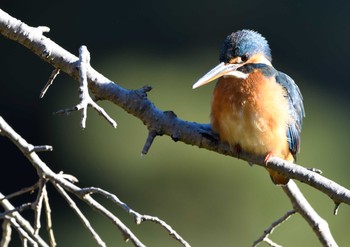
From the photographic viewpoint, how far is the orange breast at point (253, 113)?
123 inches

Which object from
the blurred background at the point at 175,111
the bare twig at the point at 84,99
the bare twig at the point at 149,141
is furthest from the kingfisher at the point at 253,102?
the blurred background at the point at 175,111

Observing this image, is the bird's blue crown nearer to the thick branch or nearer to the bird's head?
the bird's head

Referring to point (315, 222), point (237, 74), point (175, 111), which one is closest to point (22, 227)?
point (315, 222)

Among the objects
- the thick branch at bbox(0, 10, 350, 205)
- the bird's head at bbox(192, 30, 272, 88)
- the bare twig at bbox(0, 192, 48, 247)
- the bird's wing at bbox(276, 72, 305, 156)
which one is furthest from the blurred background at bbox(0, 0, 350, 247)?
the bare twig at bbox(0, 192, 48, 247)

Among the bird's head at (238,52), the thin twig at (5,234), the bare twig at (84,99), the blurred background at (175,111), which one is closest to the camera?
the bare twig at (84,99)

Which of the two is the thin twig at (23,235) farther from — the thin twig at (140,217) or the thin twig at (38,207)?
the thin twig at (140,217)

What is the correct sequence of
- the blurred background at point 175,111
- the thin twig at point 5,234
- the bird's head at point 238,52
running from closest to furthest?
the thin twig at point 5,234, the bird's head at point 238,52, the blurred background at point 175,111

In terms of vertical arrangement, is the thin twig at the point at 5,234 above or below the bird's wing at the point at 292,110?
below

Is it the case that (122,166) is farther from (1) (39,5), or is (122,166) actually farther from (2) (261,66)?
(2) (261,66)

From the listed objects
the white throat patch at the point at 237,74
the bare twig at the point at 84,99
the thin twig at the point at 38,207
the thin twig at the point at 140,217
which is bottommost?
the thin twig at the point at 38,207

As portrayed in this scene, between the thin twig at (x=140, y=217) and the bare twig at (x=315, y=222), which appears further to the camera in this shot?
the bare twig at (x=315, y=222)

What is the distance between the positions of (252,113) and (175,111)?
154 inches

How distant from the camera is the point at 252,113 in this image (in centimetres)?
318

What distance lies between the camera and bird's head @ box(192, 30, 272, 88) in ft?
10.6
